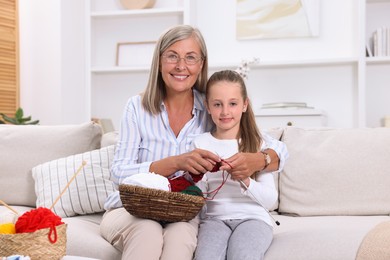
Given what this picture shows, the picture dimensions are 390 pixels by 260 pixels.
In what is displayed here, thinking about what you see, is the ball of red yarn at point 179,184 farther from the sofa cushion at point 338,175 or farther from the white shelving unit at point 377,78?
the white shelving unit at point 377,78

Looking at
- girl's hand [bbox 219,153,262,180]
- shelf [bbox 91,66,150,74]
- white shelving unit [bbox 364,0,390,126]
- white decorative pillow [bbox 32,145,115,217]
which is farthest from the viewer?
shelf [bbox 91,66,150,74]

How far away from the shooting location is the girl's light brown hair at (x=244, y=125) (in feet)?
6.63

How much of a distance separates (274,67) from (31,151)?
225 cm

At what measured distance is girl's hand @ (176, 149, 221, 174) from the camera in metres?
1.82

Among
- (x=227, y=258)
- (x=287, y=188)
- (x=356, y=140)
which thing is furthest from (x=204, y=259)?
(x=356, y=140)

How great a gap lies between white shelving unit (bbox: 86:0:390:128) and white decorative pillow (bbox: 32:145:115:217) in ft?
6.54

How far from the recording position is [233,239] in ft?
5.91

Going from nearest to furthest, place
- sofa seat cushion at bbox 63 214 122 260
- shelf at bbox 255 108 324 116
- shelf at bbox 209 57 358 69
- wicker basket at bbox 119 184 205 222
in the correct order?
wicker basket at bbox 119 184 205 222 → sofa seat cushion at bbox 63 214 122 260 → shelf at bbox 255 108 324 116 → shelf at bbox 209 57 358 69

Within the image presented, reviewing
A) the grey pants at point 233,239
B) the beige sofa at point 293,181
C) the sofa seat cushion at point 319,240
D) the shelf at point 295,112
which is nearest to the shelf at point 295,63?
the shelf at point 295,112

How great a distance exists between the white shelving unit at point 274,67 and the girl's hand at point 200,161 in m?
2.47

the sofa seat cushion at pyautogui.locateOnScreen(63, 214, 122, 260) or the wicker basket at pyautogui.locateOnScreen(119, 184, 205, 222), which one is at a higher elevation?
the wicker basket at pyautogui.locateOnScreen(119, 184, 205, 222)

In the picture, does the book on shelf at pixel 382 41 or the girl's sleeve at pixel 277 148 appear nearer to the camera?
the girl's sleeve at pixel 277 148

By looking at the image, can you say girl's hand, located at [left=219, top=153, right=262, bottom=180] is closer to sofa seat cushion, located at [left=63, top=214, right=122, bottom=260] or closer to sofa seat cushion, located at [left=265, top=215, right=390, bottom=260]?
sofa seat cushion, located at [left=265, top=215, right=390, bottom=260]

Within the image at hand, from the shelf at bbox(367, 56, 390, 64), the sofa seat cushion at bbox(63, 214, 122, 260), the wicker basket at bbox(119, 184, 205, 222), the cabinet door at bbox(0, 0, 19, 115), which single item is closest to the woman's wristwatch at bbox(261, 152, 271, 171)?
the wicker basket at bbox(119, 184, 205, 222)
